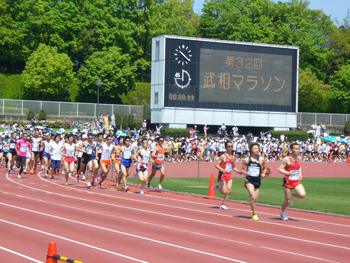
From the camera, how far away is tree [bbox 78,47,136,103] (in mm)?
66125

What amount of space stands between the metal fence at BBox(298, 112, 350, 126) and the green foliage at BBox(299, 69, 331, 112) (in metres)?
8.23

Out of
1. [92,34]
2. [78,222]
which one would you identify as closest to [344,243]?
[78,222]

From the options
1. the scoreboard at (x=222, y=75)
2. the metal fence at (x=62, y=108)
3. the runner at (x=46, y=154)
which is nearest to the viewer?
the runner at (x=46, y=154)

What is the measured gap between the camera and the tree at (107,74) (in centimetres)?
6612

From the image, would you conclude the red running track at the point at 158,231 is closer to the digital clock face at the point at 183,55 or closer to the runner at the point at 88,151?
the runner at the point at 88,151

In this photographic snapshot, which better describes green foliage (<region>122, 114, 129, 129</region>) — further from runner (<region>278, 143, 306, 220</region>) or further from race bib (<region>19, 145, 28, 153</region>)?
runner (<region>278, 143, 306, 220</region>)

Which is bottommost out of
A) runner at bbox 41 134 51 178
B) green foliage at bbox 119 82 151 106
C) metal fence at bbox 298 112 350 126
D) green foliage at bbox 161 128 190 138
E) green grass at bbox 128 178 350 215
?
green grass at bbox 128 178 350 215

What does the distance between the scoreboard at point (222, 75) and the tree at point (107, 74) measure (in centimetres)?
1714

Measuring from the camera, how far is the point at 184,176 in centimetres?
2953

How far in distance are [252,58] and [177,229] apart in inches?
1608

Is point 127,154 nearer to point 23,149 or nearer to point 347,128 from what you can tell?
point 23,149

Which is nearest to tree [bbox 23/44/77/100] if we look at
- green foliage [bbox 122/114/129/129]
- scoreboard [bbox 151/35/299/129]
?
green foliage [bbox 122/114/129/129]

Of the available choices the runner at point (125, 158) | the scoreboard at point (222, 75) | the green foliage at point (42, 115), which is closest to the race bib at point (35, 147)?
the runner at point (125, 158)

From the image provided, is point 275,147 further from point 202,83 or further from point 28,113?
point 28,113
